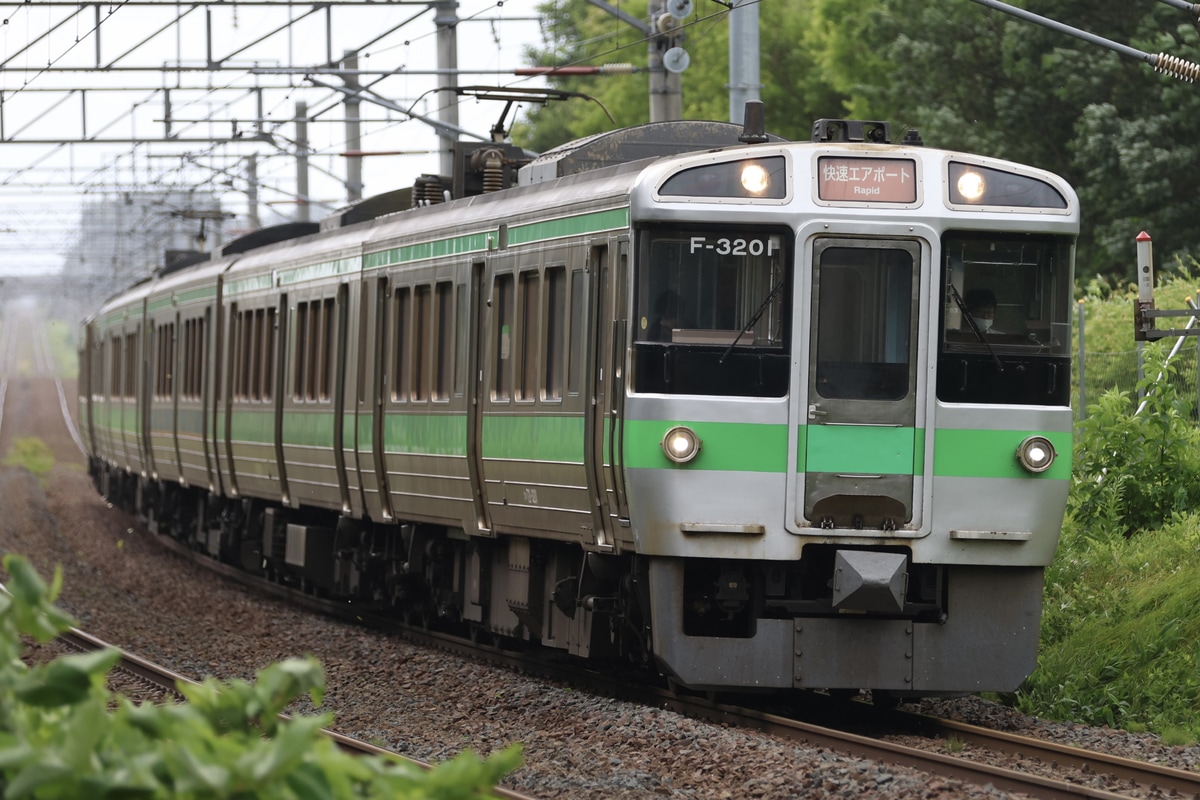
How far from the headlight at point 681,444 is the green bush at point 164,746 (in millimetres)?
5301

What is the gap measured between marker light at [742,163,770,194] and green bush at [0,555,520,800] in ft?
19.1

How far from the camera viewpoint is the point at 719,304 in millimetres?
10008

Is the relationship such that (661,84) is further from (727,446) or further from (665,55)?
(727,446)

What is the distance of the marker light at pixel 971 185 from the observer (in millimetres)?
10164

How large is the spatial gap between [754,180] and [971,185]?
Answer: 110 centimetres

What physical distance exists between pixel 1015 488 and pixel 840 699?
1.75m

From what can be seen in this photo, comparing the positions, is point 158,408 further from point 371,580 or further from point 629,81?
point 629,81

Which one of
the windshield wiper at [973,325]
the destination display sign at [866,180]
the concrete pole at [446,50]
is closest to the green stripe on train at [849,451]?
the windshield wiper at [973,325]

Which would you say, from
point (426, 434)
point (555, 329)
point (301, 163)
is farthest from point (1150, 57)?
point (301, 163)

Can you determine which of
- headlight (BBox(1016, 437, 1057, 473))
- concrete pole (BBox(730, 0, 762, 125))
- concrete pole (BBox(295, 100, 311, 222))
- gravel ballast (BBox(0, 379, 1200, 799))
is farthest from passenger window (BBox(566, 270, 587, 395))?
concrete pole (BBox(295, 100, 311, 222))

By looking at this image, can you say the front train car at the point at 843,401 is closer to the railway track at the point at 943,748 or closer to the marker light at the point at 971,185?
the marker light at the point at 971,185

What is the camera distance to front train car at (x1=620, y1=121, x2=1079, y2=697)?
9922 mm

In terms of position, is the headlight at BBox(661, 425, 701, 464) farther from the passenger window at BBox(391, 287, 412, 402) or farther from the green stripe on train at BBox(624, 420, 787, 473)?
the passenger window at BBox(391, 287, 412, 402)

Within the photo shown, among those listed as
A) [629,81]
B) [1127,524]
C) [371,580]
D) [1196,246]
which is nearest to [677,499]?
[1127,524]
